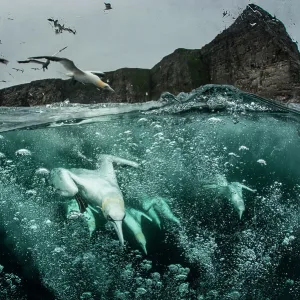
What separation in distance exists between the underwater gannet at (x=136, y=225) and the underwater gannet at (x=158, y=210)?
0.31m

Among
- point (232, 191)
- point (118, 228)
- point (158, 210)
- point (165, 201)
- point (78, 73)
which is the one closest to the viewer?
point (118, 228)

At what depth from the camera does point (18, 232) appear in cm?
816

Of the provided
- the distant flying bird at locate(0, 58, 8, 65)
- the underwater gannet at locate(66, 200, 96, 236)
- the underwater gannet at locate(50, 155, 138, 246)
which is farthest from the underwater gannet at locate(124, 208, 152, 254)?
the distant flying bird at locate(0, 58, 8, 65)

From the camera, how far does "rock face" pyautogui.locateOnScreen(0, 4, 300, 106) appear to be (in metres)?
15.2

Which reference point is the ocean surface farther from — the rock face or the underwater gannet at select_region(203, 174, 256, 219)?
the rock face

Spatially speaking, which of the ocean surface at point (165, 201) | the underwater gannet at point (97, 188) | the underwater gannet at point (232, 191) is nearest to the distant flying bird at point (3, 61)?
the ocean surface at point (165, 201)

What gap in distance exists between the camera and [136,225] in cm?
788

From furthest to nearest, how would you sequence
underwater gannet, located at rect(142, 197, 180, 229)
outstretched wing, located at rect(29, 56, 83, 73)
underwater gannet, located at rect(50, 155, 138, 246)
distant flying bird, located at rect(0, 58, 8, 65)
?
distant flying bird, located at rect(0, 58, 8, 65), outstretched wing, located at rect(29, 56, 83, 73), underwater gannet, located at rect(142, 197, 180, 229), underwater gannet, located at rect(50, 155, 138, 246)

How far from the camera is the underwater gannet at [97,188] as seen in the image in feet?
24.9

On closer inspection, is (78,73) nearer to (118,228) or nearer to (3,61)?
A: (3,61)

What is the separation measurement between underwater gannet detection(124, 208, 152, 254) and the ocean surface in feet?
0.25

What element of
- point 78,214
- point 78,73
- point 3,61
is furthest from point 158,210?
point 3,61

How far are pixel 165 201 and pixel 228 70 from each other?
41.8 ft

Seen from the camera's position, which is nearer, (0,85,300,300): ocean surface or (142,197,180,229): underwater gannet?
(0,85,300,300): ocean surface
